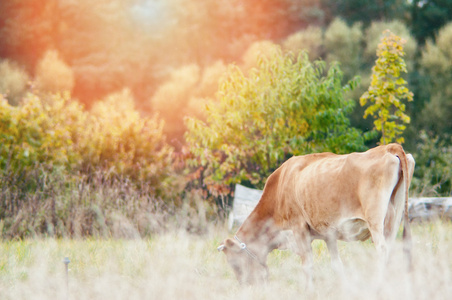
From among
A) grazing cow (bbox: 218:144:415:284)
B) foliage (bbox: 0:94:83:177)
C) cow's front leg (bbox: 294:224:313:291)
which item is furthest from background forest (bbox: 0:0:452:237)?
cow's front leg (bbox: 294:224:313:291)

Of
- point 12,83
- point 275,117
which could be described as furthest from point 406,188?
point 12,83

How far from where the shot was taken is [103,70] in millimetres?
23609

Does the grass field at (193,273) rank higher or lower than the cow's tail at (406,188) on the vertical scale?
lower

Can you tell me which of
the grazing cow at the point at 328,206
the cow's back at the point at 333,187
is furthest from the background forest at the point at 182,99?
the cow's back at the point at 333,187

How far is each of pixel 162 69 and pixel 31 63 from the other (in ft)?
19.5

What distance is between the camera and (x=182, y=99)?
2116 centimetres

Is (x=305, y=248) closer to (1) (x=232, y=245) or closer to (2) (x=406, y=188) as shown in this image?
(1) (x=232, y=245)

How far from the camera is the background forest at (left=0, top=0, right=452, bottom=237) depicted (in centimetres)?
1020

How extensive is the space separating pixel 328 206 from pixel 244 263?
1.18 metres

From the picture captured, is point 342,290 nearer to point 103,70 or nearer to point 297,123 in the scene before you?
point 297,123

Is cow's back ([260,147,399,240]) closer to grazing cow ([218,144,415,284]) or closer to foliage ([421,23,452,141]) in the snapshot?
grazing cow ([218,144,415,284])

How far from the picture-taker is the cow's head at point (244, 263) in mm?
5285

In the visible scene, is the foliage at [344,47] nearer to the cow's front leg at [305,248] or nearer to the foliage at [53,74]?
the foliage at [53,74]

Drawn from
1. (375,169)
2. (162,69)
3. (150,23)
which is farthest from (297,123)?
(150,23)
